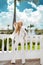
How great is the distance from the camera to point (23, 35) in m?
3.29

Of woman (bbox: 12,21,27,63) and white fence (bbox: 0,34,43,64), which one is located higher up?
Answer: woman (bbox: 12,21,27,63)

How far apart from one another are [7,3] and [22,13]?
1.28 feet

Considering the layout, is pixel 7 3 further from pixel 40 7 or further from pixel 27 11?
pixel 40 7

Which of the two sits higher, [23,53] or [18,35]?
[18,35]

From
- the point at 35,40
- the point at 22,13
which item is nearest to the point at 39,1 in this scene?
the point at 22,13

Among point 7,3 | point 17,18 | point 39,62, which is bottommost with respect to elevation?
point 39,62

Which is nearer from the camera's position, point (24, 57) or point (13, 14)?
point (24, 57)

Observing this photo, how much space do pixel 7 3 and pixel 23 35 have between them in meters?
0.95

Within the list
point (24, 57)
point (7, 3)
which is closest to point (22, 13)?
point (7, 3)

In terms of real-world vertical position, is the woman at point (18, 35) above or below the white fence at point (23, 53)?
above

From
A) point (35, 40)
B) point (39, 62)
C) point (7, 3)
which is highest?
A: point (7, 3)

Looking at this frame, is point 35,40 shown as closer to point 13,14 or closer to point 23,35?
point 23,35

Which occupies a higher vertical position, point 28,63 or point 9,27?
point 9,27

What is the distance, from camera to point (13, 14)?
382cm
